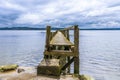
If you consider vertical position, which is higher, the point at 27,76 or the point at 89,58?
the point at 27,76

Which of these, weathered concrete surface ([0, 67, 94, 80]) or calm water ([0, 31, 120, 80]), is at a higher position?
weathered concrete surface ([0, 67, 94, 80])

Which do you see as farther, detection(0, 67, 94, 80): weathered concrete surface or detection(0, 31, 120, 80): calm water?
detection(0, 31, 120, 80): calm water

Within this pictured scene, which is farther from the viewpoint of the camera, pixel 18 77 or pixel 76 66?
pixel 76 66

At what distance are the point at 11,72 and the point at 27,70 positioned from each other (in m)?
0.88

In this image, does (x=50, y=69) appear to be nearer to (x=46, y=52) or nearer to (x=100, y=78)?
(x=46, y=52)

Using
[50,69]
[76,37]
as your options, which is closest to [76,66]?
[76,37]

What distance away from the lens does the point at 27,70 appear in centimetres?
1072

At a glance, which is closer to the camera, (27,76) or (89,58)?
(27,76)

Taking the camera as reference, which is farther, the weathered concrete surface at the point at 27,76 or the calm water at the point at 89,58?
the calm water at the point at 89,58

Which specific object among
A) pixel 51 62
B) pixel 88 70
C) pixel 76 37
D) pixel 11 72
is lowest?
pixel 88 70

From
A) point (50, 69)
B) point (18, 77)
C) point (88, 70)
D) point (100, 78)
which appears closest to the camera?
point (50, 69)

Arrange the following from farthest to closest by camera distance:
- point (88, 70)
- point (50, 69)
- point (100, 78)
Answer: point (88, 70), point (100, 78), point (50, 69)

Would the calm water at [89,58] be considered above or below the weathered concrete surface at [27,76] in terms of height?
below

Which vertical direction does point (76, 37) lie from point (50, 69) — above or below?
above
